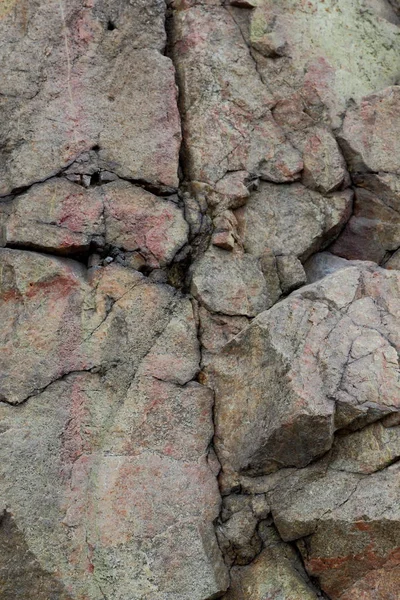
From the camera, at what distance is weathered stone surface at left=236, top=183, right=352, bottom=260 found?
418 cm

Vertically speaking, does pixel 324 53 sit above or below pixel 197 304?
above

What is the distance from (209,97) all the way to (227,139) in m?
0.28

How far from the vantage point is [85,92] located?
163 inches

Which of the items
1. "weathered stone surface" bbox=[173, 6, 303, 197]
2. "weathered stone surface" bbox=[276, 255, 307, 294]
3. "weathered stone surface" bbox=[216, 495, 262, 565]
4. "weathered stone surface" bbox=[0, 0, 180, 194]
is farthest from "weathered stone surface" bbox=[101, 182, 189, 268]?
"weathered stone surface" bbox=[216, 495, 262, 565]

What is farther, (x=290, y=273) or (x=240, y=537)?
(x=290, y=273)

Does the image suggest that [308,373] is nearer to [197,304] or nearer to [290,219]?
[197,304]

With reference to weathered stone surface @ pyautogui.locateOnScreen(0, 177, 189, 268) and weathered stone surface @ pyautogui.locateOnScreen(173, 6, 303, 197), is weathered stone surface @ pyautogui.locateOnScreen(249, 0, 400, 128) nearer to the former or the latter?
weathered stone surface @ pyautogui.locateOnScreen(173, 6, 303, 197)

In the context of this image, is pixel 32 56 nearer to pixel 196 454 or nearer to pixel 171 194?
pixel 171 194

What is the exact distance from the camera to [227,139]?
430 cm

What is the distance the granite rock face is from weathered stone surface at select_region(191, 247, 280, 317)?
12mm

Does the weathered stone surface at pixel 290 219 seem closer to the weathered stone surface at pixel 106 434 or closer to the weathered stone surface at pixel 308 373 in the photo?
the weathered stone surface at pixel 308 373

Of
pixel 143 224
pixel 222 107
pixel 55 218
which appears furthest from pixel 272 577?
pixel 222 107

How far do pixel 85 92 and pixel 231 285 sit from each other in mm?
1339

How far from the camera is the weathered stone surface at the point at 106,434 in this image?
3.32 metres
